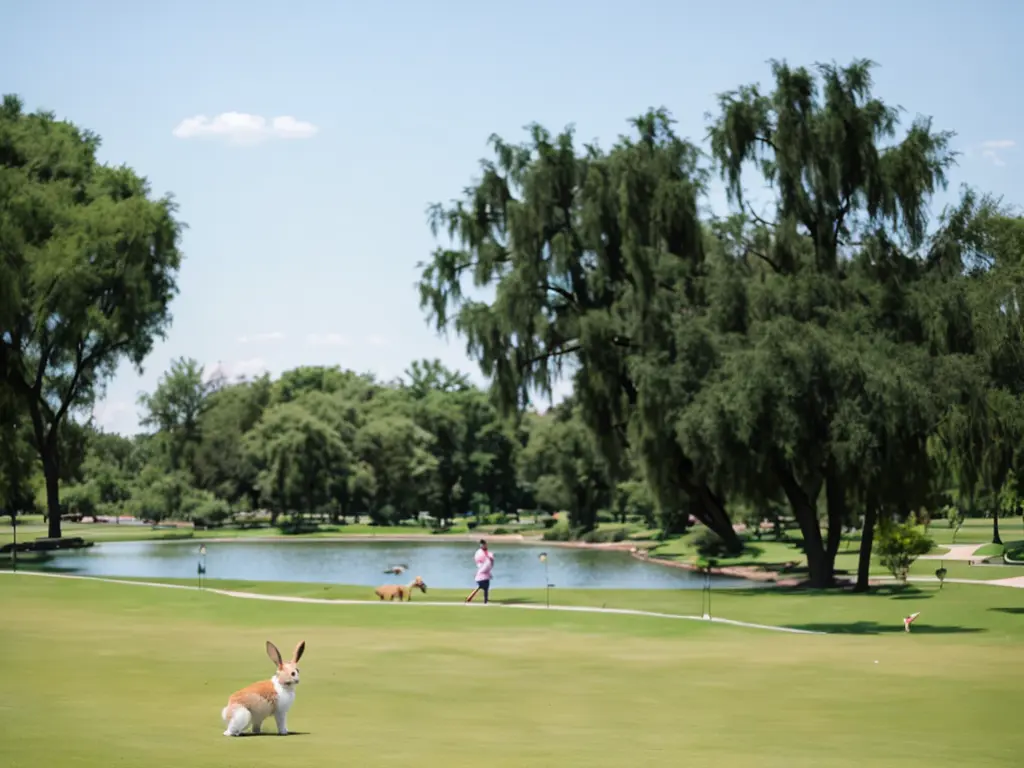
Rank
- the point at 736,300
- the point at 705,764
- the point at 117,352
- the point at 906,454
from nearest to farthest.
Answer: the point at 705,764 < the point at 906,454 < the point at 736,300 < the point at 117,352

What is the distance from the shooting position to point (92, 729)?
14.6 meters

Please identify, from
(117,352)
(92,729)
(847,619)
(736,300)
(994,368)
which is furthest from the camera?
(117,352)

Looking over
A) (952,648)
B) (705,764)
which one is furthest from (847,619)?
(705,764)

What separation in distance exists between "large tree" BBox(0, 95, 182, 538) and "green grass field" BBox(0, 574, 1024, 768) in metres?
27.2

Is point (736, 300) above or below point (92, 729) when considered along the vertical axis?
above

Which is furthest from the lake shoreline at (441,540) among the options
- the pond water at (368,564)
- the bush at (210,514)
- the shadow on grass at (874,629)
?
the shadow on grass at (874,629)

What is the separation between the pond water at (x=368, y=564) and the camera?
5294cm

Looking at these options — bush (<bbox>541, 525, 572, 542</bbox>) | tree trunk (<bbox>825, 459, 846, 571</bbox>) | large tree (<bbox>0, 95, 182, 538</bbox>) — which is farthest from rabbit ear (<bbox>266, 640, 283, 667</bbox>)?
bush (<bbox>541, 525, 572, 542</bbox>)

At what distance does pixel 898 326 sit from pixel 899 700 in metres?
24.5

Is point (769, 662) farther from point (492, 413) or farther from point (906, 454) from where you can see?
Result: point (492, 413)

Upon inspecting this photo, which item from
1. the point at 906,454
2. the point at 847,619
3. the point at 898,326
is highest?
the point at 898,326

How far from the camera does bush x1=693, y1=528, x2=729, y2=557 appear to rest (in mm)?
63938

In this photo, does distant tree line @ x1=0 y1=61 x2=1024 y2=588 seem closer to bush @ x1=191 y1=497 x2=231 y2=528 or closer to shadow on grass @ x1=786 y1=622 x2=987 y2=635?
shadow on grass @ x1=786 y1=622 x2=987 y2=635

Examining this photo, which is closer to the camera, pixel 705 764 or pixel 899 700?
pixel 705 764
